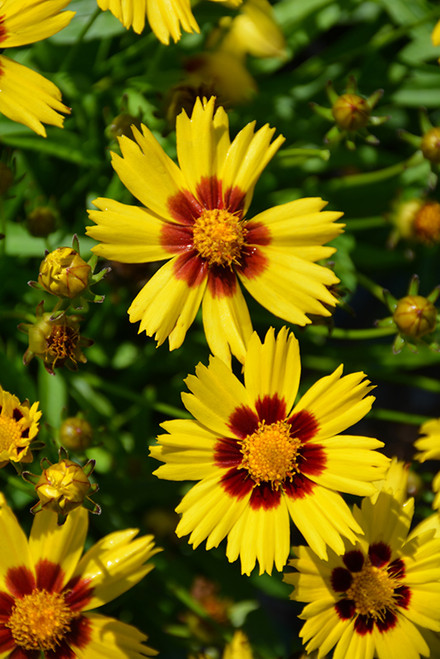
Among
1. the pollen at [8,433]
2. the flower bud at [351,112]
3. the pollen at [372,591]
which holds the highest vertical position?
the flower bud at [351,112]

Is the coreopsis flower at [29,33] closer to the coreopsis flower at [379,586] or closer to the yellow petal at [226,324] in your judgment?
the yellow petal at [226,324]

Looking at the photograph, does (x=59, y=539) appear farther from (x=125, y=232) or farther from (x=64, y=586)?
(x=125, y=232)

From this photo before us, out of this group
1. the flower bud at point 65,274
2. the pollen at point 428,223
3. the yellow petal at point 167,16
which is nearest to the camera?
the flower bud at point 65,274

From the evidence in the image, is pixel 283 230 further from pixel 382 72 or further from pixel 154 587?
pixel 154 587

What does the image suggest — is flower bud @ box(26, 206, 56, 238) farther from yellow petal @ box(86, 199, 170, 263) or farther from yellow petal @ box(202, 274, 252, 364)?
yellow petal @ box(202, 274, 252, 364)

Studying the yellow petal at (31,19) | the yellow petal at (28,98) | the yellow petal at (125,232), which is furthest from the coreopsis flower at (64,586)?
the yellow petal at (31,19)

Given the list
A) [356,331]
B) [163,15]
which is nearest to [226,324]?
[356,331]

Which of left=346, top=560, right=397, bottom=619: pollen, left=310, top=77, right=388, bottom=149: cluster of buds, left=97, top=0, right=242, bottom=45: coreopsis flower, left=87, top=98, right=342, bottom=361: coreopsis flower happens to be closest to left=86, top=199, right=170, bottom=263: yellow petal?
left=87, top=98, right=342, bottom=361: coreopsis flower
